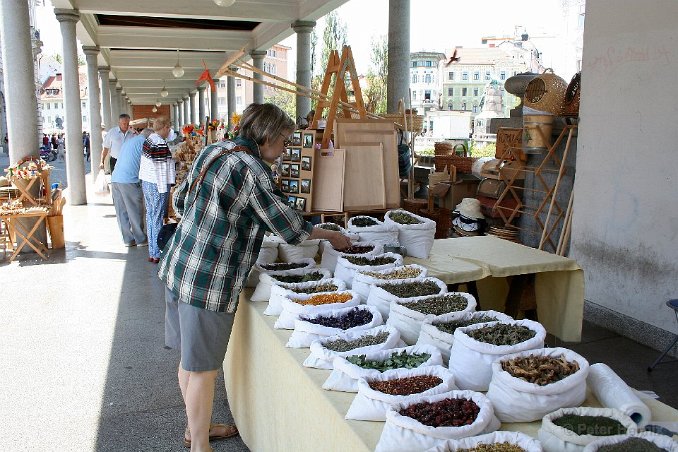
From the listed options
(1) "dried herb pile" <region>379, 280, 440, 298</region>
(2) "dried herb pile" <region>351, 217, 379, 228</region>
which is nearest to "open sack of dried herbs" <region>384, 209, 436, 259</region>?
(2) "dried herb pile" <region>351, 217, 379, 228</region>

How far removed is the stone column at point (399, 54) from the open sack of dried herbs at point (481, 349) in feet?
21.7

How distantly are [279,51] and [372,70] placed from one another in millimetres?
45929

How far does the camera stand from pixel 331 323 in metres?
2.47

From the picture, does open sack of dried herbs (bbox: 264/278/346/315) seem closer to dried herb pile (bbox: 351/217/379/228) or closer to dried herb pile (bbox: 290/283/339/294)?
dried herb pile (bbox: 290/283/339/294)

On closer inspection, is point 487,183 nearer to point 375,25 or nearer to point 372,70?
point 372,70

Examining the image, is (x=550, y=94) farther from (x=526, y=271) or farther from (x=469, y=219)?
(x=526, y=271)

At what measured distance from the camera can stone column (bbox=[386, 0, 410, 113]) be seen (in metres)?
8.43

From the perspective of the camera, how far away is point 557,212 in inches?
251

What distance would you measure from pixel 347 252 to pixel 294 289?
684 mm

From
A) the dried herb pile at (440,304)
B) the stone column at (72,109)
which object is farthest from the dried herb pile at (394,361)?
the stone column at (72,109)

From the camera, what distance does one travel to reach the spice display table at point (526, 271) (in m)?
3.60

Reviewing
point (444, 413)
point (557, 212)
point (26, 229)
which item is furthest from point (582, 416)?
point (26, 229)

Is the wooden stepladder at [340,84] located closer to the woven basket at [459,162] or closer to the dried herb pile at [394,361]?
the woven basket at [459,162]

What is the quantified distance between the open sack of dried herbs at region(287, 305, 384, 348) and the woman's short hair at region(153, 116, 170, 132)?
4.85 metres
